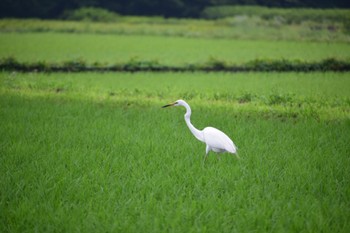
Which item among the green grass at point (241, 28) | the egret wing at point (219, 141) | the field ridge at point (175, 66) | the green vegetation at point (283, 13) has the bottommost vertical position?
the field ridge at point (175, 66)

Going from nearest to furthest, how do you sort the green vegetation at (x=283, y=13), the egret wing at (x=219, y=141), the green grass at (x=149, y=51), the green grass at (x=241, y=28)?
the egret wing at (x=219, y=141)
the green grass at (x=149, y=51)
the green grass at (x=241, y=28)
the green vegetation at (x=283, y=13)

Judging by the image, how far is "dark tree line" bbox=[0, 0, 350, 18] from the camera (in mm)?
36438

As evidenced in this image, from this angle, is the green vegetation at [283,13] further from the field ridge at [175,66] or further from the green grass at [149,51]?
the field ridge at [175,66]

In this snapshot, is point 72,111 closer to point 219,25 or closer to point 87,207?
point 87,207

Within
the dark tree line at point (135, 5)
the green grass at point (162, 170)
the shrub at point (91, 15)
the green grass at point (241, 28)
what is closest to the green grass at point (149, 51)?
the green grass at point (241, 28)

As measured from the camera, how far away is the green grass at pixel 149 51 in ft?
56.9

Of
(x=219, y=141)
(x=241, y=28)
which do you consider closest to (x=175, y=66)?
(x=219, y=141)

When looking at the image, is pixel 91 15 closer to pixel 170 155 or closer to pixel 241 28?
pixel 241 28

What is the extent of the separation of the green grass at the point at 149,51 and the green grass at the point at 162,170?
7.80m

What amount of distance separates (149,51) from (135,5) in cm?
2222

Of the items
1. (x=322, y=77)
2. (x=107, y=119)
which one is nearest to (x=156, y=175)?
(x=107, y=119)

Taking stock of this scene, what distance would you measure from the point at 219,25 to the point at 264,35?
560 cm

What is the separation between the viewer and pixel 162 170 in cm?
521

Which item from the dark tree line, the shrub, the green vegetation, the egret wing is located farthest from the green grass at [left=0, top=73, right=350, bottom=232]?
the dark tree line
